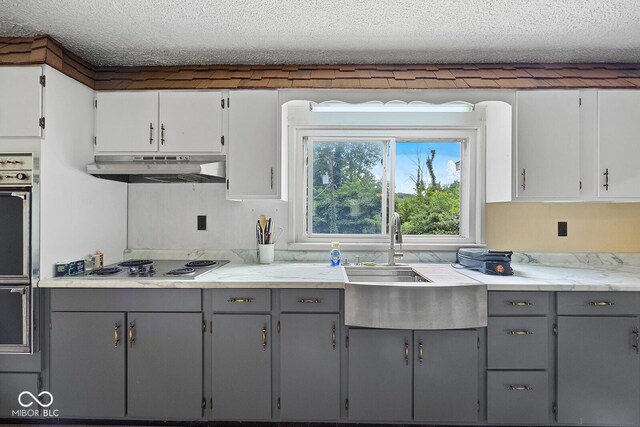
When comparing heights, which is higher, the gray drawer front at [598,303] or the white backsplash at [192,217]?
the white backsplash at [192,217]

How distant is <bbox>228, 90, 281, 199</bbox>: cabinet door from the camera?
7.73 feet

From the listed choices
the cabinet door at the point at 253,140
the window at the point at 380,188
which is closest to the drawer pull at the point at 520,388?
the window at the point at 380,188

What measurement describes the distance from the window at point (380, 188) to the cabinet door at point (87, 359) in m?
1.37

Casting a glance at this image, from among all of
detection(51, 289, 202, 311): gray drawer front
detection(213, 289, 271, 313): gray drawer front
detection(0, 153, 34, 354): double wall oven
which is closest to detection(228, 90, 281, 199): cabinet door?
detection(213, 289, 271, 313): gray drawer front

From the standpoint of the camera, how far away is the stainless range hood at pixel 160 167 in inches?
86.7

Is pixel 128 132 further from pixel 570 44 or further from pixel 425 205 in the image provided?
pixel 570 44

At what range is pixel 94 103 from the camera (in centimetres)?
238

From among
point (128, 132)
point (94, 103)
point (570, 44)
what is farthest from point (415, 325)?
point (94, 103)

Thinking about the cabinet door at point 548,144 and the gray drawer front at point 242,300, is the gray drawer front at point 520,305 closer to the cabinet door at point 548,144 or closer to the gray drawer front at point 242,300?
the cabinet door at point 548,144

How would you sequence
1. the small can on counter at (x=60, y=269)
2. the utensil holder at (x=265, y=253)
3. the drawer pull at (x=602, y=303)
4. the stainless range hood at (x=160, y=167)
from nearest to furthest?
1. the drawer pull at (x=602, y=303)
2. the small can on counter at (x=60, y=269)
3. the stainless range hood at (x=160, y=167)
4. the utensil holder at (x=265, y=253)

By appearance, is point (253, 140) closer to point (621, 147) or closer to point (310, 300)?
point (310, 300)

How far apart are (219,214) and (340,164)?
3.33 ft

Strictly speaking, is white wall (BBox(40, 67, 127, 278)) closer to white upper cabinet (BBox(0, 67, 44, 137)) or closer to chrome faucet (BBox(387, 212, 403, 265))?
white upper cabinet (BBox(0, 67, 44, 137))

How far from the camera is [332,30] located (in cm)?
206
